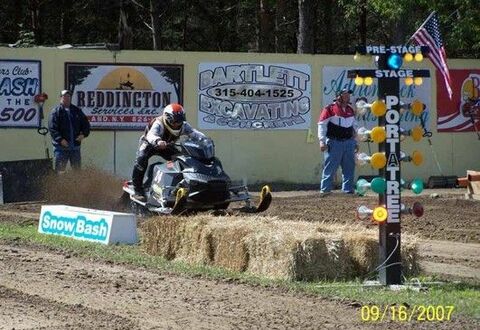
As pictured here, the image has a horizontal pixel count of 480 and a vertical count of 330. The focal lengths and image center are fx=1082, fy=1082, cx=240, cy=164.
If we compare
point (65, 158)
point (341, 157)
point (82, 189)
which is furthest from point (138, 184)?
point (341, 157)

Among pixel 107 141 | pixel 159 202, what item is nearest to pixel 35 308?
pixel 159 202

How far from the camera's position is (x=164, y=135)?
53.2 feet

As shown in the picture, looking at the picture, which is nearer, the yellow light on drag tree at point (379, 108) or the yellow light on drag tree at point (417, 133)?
the yellow light on drag tree at point (379, 108)

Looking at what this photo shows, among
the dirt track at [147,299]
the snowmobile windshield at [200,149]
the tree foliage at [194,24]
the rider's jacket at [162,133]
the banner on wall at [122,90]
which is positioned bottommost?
the dirt track at [147,299]

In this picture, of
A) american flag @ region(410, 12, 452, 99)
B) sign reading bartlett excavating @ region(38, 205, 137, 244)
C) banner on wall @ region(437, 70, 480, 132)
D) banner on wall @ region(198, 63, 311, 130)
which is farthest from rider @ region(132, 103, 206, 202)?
banner on wall @ region(437, 70, 480, 132)

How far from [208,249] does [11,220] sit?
625cm

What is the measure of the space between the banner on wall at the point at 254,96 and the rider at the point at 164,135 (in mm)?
7797

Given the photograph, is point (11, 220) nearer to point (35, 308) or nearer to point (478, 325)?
point (35, 308)

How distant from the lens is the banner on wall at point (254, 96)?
951 inches

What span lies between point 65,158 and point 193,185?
6292 mm

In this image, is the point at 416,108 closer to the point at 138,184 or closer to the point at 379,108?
the point at 379,108

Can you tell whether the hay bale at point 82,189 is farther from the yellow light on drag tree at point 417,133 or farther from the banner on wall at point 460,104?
the yellow light on drag tree at point 417,133

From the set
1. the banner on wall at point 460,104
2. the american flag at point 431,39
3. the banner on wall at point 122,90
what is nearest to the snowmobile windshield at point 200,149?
the american flag at point 431,39
